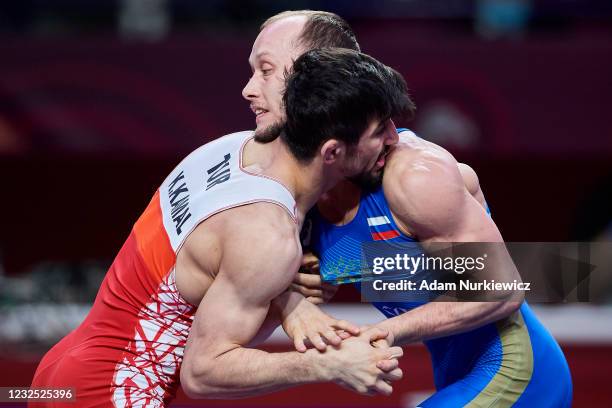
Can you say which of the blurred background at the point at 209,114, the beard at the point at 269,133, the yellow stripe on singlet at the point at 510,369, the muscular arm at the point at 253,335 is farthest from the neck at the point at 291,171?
the blurred background at the point at 209,114

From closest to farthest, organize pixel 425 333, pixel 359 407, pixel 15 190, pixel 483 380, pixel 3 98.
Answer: pixel 425 333
pixel 483 380
pixel 359 407
pixel 3 98
pixel 15 190

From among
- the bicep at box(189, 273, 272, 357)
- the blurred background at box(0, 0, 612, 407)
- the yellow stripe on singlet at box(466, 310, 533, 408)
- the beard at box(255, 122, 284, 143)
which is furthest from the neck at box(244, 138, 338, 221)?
the blurred background at box(0, 0, 612, 407)

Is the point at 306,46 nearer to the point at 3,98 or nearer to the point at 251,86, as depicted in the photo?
the point at 251,86

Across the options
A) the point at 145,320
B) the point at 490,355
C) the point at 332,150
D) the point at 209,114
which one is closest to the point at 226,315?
the point at 145,320

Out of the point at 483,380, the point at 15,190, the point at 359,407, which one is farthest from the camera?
the point at 15,190

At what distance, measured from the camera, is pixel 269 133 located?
2.74 metres

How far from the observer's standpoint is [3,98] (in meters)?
5.90

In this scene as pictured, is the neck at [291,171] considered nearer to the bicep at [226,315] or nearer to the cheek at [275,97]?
the cheek at [275,97]

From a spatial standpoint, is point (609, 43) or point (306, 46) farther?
point (609, 43)

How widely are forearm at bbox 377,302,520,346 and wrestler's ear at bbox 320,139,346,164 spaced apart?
1.54ft

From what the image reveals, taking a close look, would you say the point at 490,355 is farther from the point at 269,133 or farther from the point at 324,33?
the point at 324,33

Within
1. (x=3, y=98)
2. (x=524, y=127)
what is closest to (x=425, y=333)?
(x=524, y=127)

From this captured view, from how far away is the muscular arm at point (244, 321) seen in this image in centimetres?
242

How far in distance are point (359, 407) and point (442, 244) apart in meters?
2.26
